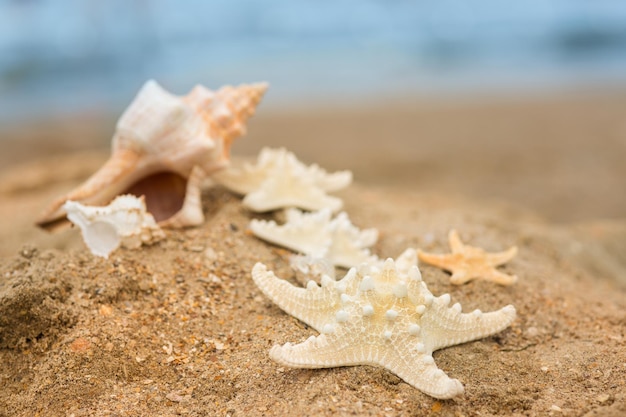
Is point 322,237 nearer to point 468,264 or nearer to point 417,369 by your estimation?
point 468,264

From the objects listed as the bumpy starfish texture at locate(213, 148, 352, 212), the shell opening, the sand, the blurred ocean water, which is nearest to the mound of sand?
the sand

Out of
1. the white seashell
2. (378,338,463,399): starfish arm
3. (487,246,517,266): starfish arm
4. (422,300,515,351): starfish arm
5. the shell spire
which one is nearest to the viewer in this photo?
(378,338,463,399): starfish arm

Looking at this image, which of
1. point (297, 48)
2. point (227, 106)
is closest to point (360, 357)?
point (227, 106)

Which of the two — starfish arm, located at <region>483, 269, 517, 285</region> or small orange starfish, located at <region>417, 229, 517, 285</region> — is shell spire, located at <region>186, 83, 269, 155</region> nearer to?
small orange starfish, located at <region>417, 229, 517, 285</region>

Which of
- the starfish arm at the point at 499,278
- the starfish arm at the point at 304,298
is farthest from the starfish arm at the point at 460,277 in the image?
the starfish arm at the point at 304,298

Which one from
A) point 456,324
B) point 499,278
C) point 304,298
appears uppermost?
point 304,298

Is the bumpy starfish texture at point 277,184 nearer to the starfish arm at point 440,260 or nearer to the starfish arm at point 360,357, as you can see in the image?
the starfish arm at point 440,260
